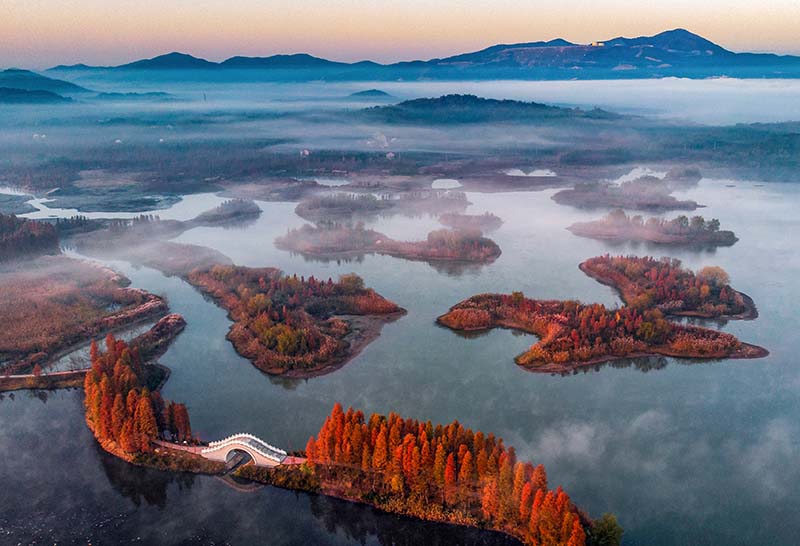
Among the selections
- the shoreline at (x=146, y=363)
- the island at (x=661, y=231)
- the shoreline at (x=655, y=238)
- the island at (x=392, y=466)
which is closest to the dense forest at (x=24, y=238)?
the shoreline at (x=146, y=363)

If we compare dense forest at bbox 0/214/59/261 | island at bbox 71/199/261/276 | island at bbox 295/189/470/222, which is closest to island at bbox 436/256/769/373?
island at bbox 71/199/261/276

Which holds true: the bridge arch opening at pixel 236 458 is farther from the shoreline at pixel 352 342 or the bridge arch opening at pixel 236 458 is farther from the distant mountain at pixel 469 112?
the distant mountain at pixel 469 112

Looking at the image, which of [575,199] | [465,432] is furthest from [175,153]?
[465,432]

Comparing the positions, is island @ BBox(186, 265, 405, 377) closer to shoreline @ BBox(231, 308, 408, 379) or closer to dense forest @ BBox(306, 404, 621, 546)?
shoreline @ BBox(231, 308, 408, 379)

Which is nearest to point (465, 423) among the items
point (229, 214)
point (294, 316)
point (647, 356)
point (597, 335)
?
point (597, 335)

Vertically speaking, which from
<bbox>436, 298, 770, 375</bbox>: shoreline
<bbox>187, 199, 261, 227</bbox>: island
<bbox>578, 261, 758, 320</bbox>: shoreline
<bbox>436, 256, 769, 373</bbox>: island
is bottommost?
<bbox>187, 199, 261, 227</bbox>: island

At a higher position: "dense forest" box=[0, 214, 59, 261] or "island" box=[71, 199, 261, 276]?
"dense forest" box=[0, 214, 59, 261]
